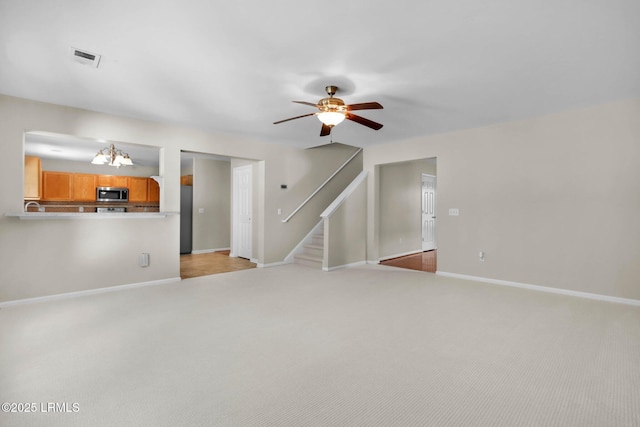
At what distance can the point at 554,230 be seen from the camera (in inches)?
171

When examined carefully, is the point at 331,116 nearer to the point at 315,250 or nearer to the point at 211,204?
the point at 315,250

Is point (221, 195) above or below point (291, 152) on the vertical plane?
below

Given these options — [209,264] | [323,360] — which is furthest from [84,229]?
[323,360]

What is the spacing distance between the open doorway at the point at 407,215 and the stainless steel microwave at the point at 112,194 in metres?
6.65

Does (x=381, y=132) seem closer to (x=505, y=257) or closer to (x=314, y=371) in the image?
(x=505, y=257)

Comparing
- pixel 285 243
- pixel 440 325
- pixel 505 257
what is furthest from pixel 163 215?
pixel 505 257

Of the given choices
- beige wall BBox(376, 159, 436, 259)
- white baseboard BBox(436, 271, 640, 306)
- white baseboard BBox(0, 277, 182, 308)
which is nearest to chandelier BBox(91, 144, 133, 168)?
white baseboard BBox(0, 277, 182, 308)

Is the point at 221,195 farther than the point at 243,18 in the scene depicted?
Yes

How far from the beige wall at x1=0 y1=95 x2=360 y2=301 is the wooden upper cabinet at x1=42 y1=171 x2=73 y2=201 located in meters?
4.55

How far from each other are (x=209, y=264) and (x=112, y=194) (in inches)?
148

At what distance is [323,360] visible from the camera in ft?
7.82

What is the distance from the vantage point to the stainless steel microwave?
7801 mm

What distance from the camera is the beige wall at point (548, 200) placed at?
152 inches

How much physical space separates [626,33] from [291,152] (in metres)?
5.18
